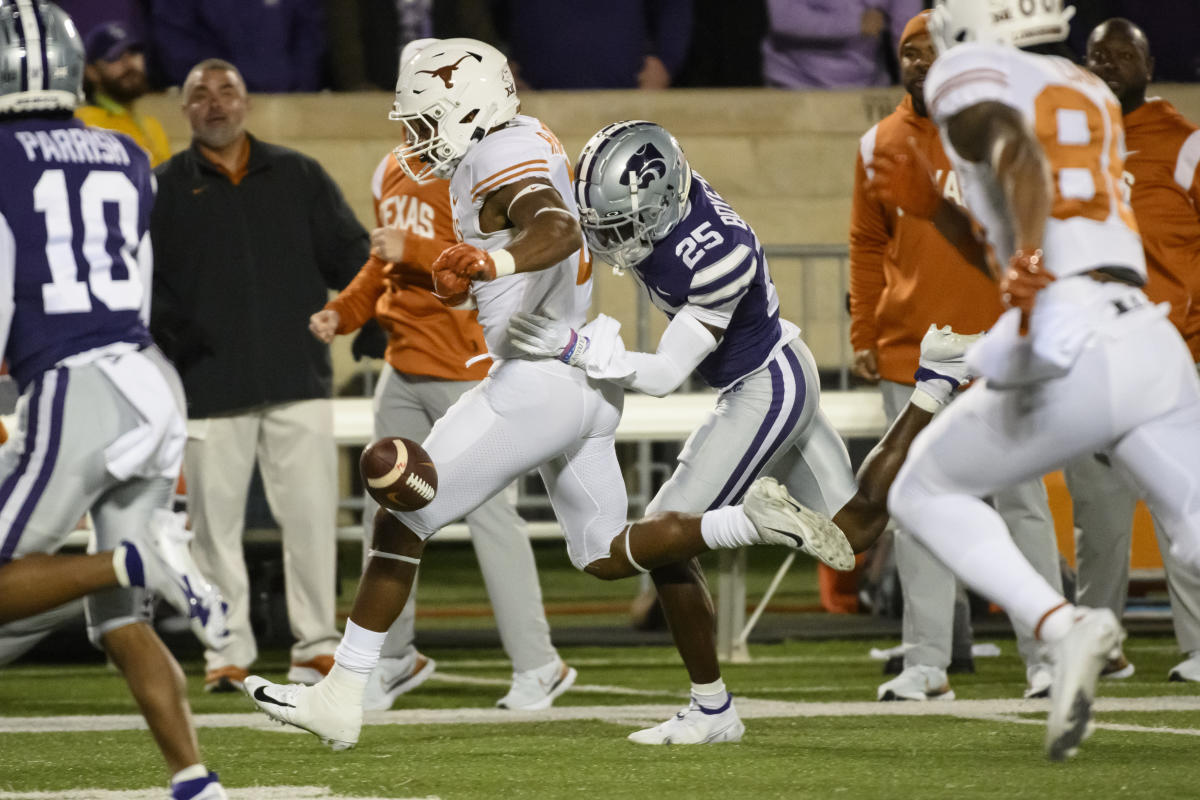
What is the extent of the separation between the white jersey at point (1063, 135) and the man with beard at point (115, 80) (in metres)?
4.90

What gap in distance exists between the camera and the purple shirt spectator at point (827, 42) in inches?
396

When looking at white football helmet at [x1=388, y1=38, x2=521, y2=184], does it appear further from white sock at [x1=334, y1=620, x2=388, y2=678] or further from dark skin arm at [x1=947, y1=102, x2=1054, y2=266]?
dark skin arm at [x1=947, y1=102, x2=1054, y2=266]

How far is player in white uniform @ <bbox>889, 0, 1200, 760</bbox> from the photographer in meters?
3.12

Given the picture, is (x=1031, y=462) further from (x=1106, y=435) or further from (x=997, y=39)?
(x=997, y=39)

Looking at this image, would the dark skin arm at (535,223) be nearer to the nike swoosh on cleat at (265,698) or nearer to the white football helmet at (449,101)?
the white football helmet at (449,101)

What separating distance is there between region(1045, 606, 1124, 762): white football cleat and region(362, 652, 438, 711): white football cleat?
2.66 m

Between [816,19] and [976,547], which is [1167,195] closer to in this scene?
[976,547]

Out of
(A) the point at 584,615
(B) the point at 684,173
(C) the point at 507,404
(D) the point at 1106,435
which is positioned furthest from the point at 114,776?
(A) the point at 584,615

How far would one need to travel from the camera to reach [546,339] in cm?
425

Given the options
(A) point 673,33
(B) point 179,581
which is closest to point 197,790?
(B) point 179,581

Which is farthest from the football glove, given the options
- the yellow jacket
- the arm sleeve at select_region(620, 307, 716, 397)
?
the yellow jacket

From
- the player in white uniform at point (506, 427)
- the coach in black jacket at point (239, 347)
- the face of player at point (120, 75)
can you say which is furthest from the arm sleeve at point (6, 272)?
the face of player at point (120, 75)

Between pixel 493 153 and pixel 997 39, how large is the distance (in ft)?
4.32

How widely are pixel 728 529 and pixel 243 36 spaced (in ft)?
21.3
